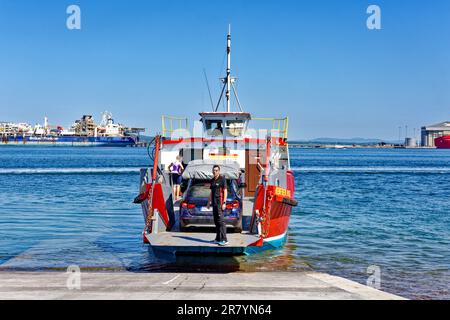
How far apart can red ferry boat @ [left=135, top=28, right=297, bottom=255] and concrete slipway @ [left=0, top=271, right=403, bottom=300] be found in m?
1.48

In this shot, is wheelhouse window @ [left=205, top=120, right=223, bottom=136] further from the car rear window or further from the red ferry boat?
the car rear window

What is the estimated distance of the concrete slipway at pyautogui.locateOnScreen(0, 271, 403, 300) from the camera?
31.0ft

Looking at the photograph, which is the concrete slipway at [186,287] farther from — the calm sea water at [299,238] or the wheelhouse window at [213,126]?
the wheelhouse window at [213,126]

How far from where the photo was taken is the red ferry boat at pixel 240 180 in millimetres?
13250

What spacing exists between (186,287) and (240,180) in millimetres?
6650

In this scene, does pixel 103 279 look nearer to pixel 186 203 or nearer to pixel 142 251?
pixel 186 203

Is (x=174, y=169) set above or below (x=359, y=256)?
above

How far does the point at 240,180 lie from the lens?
16.5 m

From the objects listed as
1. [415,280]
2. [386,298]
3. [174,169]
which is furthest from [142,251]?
[386,298]

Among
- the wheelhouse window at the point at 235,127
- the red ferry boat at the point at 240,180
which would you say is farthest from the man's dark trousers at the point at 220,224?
the wheelhouse window at the point at 235,127

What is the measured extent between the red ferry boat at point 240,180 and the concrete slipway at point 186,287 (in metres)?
1.48

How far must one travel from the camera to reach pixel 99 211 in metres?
28.1

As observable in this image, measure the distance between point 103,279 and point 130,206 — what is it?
1952 centimetres

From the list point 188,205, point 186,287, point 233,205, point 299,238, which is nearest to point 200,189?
point 188,205
